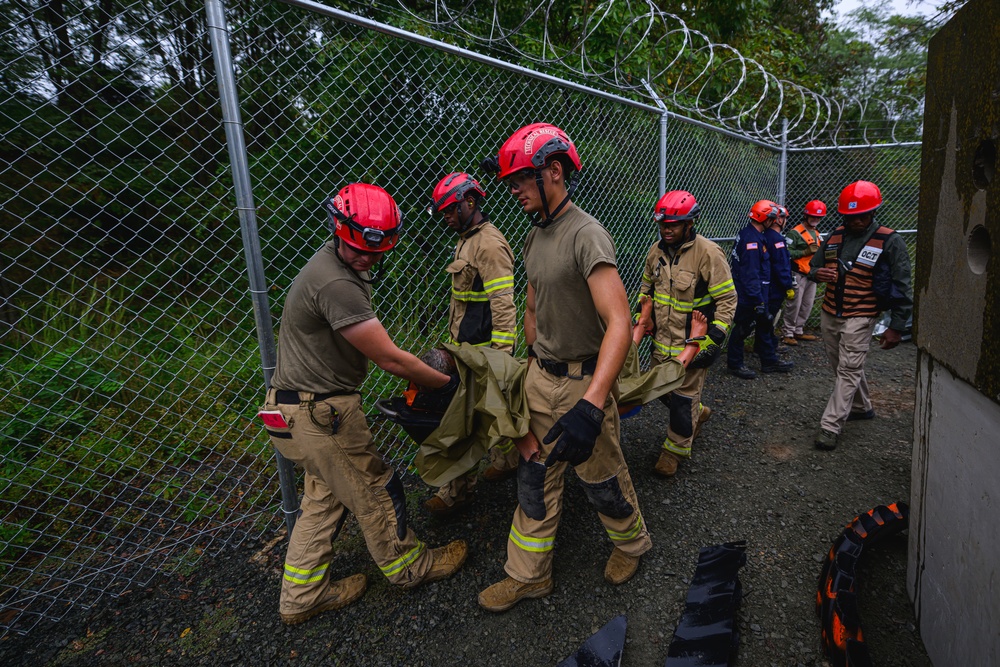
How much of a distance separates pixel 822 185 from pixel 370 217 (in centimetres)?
849

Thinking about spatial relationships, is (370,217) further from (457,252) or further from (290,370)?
(457,252)

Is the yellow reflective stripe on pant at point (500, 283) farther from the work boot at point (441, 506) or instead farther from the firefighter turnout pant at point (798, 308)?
the firefighter turnout pant at point (798, 308)

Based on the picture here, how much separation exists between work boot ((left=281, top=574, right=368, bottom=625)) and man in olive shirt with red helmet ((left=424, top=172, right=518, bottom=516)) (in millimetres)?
711

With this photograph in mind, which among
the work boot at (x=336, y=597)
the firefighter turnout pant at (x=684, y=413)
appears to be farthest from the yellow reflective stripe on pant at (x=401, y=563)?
the firefighter turnout pant at (x=684, y=413)

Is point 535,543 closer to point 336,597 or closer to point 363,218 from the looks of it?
point 336,597

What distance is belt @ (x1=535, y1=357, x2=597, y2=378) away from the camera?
2406 mm

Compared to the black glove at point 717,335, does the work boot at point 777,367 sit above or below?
below

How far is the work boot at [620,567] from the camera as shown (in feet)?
8.87

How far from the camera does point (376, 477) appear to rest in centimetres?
256

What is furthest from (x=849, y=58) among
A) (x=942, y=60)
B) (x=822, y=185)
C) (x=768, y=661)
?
(x=768, y=661)

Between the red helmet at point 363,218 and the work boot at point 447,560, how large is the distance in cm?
176

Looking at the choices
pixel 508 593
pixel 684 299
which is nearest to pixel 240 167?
pixel 508 593

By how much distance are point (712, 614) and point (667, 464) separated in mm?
1502

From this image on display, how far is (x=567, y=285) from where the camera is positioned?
2318mm
